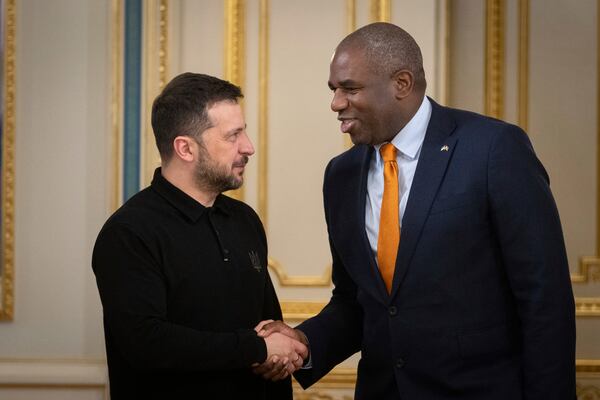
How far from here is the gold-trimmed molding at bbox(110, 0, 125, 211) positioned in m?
3.66

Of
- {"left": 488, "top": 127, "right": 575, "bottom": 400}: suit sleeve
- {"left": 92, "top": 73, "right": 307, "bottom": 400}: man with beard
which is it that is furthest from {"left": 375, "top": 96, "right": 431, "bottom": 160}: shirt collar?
{"left": 92, "top": 73, "right": 307, "bottom": 400}: man with beard

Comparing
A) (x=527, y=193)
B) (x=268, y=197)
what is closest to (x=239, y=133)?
(x=527, y=193)

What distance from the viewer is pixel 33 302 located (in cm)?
372

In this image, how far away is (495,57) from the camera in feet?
12.7

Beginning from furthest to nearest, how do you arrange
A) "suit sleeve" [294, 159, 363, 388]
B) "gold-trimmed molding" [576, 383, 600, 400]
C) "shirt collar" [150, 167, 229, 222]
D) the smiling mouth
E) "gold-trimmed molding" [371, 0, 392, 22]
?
"gold-trimmed molding" [576, 383, 600, 400]
"gold-trimmed molding" [371, 0, 392, 22]
"suit sleeve" [294, 159, 363, 388]
"shirt collar" [150, 167, 229, 222]
the smiling mouth

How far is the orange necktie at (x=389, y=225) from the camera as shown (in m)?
2.09

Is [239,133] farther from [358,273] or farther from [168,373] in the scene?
[168,373]

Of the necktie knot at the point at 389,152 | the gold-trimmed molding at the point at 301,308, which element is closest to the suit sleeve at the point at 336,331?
the necktie knot at the point at 389,152

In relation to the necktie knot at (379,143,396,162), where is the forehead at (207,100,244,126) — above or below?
above

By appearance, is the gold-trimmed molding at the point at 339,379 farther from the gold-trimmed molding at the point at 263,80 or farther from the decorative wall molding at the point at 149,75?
the decorative wall molding at the point at 149,75

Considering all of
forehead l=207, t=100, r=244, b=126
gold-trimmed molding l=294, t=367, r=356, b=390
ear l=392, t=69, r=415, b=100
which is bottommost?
gold-trimmed molding l=294, t=367, r=356, b=390

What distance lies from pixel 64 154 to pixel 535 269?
2296 mm

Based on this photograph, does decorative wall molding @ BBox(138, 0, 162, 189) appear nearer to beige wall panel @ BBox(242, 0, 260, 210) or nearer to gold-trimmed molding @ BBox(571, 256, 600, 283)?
Answer: beige wall panel @ BBox(242, 0, 260, 210)

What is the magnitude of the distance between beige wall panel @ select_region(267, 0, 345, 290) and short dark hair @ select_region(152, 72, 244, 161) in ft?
4.33
